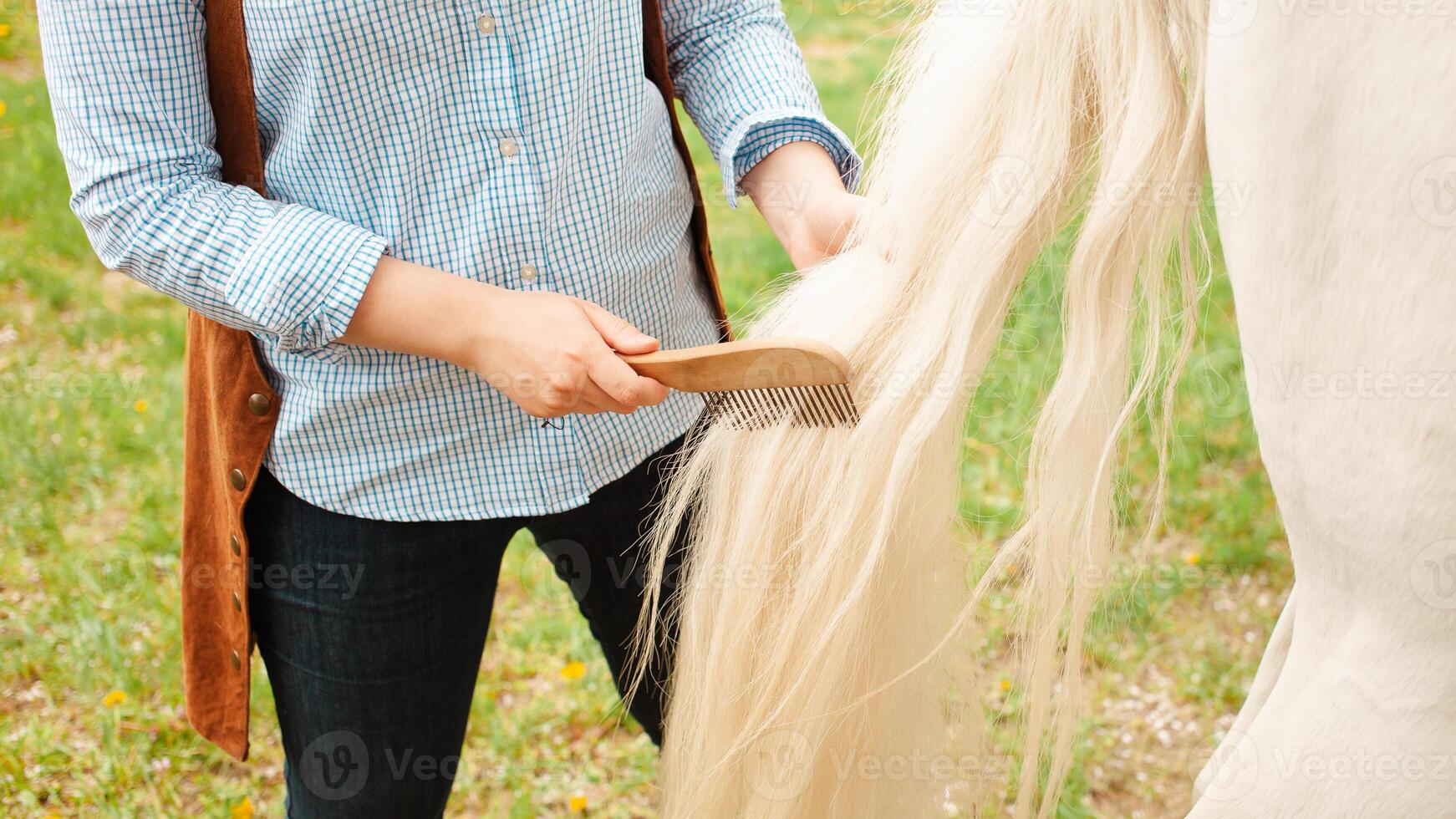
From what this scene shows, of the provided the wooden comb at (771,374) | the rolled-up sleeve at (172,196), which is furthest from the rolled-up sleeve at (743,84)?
the rolled-up sleeve at (172,196)

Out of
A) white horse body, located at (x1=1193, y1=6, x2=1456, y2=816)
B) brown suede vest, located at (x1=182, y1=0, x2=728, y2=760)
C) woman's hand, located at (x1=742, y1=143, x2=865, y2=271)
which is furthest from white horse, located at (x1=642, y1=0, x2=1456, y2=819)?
brown suede vest, located at (x1=182, y1=0, x2=728, y2=760)

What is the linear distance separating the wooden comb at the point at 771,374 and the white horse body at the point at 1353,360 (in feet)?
1.03

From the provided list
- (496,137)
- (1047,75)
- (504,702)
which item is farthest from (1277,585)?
(496,137)

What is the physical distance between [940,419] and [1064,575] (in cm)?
17

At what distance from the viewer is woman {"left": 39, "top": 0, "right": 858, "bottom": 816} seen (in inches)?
34.2

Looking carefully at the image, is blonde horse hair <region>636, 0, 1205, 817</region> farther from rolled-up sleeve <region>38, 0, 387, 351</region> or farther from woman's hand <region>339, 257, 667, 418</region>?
rolled-up sleeve <region>38, 0, 387, 351</region>

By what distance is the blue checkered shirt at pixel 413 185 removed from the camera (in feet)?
2.82

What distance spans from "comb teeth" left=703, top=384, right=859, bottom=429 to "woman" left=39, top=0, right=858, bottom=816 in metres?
0.12

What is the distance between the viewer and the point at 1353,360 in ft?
2.17

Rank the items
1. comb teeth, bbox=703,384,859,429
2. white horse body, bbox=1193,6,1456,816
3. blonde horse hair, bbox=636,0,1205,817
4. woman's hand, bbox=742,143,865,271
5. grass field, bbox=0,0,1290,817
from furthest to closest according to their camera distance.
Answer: grass field, bbox=0,0,1290,817
woman's hand, bbox=742,143,865,271
comb teeth, bbox=703,384,859,429
blonde horse hair, bbox=636,0,1205,817
white horse body, bbox=1193,6,1456,816

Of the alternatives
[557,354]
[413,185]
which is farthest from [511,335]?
[413,185]

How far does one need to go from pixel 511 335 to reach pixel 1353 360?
0.59 meters

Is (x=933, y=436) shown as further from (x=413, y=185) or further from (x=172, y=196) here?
(x=172, y=196)

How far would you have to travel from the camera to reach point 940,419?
0.91m
